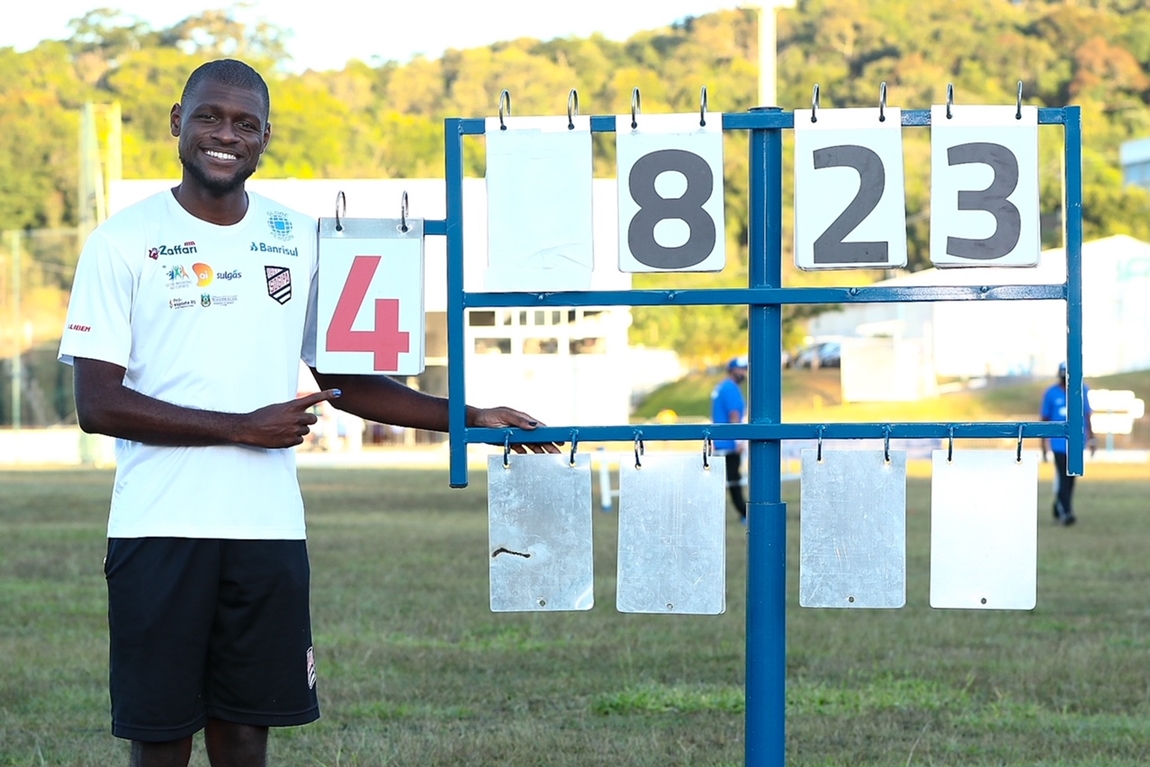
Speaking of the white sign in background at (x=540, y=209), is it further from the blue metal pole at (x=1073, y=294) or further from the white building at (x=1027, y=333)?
the white building at (x=1027, y=333)

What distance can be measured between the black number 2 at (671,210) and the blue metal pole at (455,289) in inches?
16.2

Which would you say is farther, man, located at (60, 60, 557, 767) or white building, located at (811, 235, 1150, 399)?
white building, located at (811, 235, 1150, 399)

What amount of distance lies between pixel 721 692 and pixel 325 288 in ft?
13.0

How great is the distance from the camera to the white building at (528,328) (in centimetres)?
1154

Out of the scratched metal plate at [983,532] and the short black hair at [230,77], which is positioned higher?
the short black hair at [230,77]

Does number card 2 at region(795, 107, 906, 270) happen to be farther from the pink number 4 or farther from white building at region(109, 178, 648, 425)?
white building at region(109, 178, 648, 425)

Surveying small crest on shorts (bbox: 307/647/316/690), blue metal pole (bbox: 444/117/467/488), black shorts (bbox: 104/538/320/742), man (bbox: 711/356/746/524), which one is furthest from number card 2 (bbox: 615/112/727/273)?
man (bbox: 711/356/746/524)

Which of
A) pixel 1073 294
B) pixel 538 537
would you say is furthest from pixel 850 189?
pixel 538 537

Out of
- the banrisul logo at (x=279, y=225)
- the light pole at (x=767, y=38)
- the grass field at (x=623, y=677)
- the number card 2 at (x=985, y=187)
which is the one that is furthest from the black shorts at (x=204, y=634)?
the light pole at (x=767, y=38)

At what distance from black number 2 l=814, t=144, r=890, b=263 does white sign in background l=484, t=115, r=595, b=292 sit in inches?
21.4

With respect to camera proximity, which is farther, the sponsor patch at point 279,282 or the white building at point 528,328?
the white building at point 528,328

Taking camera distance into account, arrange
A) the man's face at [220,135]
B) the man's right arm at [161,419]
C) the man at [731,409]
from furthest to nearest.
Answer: the man at [731,409] < the man's face at [220,135] < the man's right arm at [161,419]

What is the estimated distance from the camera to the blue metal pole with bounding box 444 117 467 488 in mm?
3969

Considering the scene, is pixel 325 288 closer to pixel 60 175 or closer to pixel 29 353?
pixel 29 353
